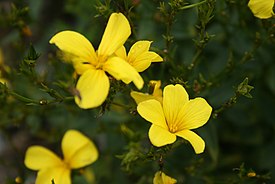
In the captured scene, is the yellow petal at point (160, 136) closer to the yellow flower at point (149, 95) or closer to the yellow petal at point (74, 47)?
the yellow flower at point (149, 95)

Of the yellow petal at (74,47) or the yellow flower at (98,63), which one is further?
the yellow petal at (74,47)

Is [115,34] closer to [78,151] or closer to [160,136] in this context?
[160,136]

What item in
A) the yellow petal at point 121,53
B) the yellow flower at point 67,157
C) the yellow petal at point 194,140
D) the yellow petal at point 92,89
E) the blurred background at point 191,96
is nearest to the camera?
the yellow petal at point 92,89

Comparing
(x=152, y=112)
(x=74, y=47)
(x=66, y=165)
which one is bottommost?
(x=66, y=165)

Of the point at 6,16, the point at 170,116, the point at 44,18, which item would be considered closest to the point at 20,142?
the point at 44,18

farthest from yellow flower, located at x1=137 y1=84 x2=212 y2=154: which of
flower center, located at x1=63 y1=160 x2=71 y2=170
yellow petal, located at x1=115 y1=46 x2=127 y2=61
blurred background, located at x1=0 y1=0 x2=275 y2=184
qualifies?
flower center, located at x1=63 y1=160 x2=71 y2=170

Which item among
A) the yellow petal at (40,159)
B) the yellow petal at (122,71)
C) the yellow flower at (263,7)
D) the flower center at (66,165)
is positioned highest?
the yellow flower at (263,7)

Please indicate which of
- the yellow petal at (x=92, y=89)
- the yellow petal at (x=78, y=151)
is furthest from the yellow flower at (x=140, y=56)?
the yellow petal at (x=78, y=151)

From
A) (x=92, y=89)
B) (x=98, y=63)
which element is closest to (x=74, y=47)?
(x=98, y=63)
